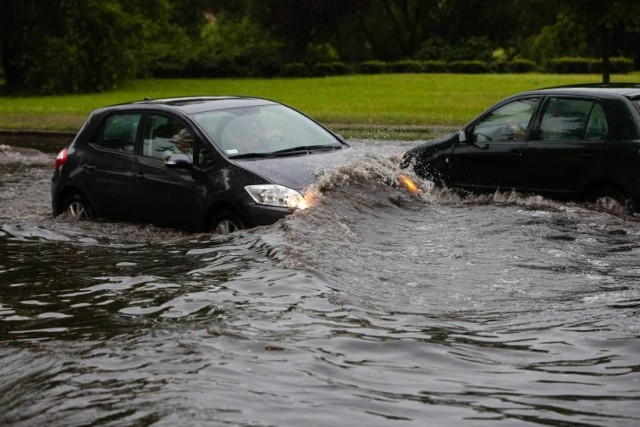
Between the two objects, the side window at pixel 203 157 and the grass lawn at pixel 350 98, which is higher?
the side window at pixel 203 157

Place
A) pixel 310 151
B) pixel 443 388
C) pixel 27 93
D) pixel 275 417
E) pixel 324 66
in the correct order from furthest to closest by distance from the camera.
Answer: pixel 324 66, pixel 27 93, pixel 310 151, pixel 443 388, pixel 275 417

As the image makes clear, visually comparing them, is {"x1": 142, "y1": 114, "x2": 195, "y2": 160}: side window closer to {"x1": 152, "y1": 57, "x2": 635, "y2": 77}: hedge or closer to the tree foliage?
the tree foliage

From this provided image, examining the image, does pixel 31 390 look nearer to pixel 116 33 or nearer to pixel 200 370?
pixel 200 370

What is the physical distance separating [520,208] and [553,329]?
5527 millimetres

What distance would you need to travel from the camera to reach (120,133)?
1333cm

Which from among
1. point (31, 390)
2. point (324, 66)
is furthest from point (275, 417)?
point (324, 66)

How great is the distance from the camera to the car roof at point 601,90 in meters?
12.8

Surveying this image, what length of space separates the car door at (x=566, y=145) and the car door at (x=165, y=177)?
4.04 m

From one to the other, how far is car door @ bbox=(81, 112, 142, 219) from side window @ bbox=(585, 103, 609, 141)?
506cm

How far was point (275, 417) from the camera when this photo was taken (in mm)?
5754

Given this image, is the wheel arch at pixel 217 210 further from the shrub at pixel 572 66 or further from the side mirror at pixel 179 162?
the shrub at pixel 572 66

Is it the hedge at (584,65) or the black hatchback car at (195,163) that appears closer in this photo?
the black hatchback car at (195,163)

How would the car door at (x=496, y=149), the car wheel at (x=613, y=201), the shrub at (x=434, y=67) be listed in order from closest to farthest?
the car wheel at (x=613, y=201), the car door at (x=496, y=149), the shrub at (x=434, y=67)

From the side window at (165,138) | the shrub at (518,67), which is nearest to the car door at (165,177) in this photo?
the side window at (165,138)
